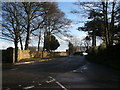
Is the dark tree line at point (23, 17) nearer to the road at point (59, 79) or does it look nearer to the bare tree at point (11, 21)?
the bare tree at point (11, 21)

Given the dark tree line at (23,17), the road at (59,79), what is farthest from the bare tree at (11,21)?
the road at (59,79)

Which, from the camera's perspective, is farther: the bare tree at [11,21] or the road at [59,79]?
the bare tree at [11,21]

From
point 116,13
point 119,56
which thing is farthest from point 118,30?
point 119,56

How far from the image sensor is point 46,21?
30.0 m

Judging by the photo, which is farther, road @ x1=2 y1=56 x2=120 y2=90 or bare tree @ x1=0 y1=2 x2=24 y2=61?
bare tree @ x1=0 y1=2 x2=24 y2=61

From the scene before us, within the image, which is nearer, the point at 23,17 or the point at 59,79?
the point at 59,79

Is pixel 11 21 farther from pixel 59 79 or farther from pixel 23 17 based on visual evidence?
pixel 59 79

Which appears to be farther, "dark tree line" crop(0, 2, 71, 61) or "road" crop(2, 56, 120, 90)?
"dark tree line" crop(0, 2, 71, 61)

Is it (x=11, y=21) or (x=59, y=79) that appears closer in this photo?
(x=59, y=79)

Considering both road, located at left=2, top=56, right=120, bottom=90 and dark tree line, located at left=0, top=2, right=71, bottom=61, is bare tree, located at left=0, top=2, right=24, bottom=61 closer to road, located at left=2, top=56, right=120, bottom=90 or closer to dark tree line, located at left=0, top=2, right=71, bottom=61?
dark tree line, located at left=0, top=2, right=71, bottom=61

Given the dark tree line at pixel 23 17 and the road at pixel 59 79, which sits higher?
the dark tree line at pixel 23 17

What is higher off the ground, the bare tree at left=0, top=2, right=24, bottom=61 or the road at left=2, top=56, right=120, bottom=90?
the bare tree at left=0, top=2, right=24, bottom=61

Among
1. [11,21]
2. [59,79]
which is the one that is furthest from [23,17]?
[59,79]

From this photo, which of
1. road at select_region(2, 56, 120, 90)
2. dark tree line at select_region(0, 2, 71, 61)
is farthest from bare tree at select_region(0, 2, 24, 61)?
road at select_region(2, 56, 120, 90)
